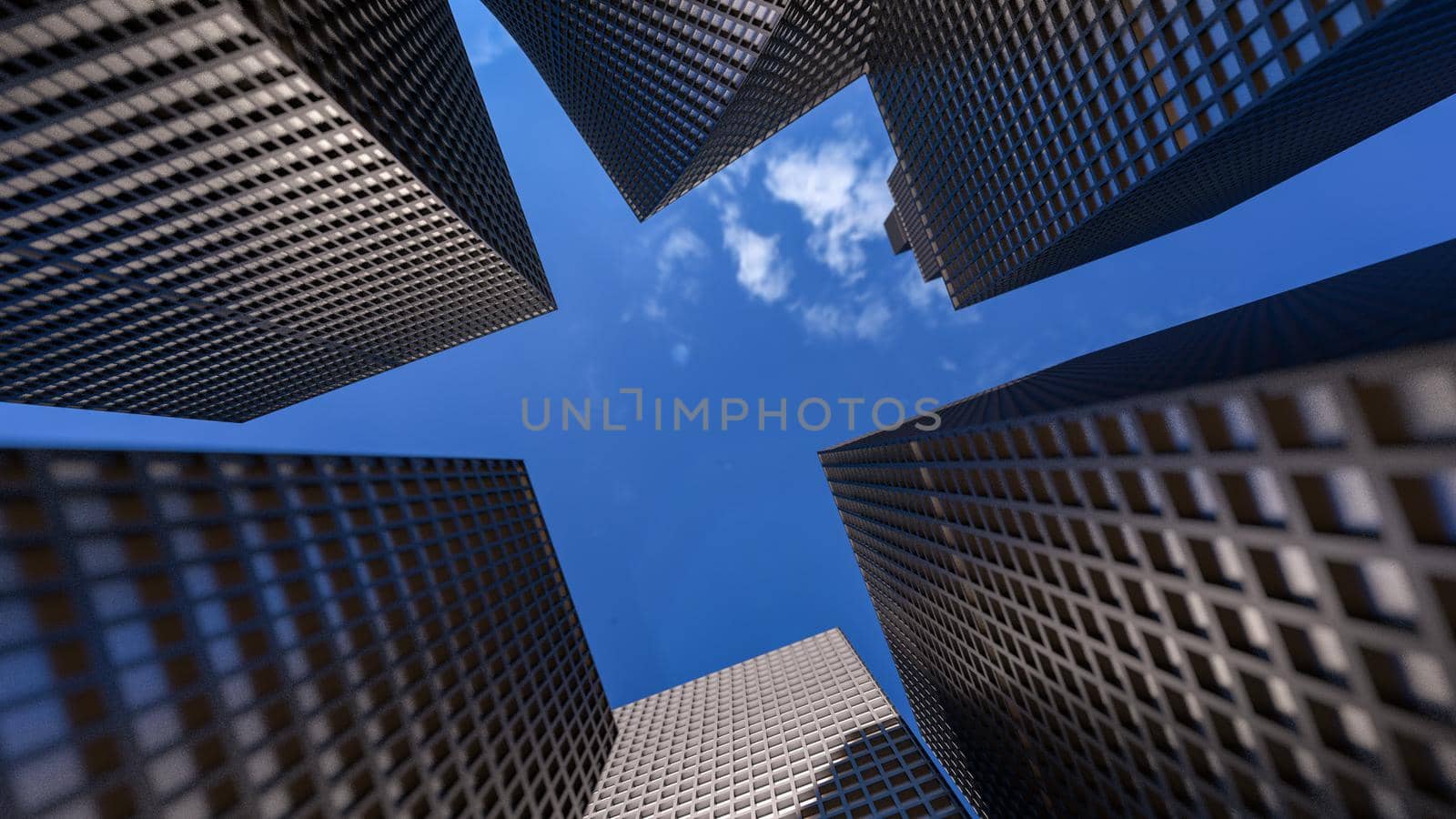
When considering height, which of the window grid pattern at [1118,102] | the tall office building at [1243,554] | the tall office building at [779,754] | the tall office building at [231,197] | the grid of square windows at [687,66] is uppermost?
the grid of square windows at [687,66]

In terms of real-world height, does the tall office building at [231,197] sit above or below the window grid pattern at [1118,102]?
above

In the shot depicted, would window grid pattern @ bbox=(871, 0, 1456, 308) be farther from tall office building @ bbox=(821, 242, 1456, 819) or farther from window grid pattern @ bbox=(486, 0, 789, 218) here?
window grid pattern @ bbox=(486, 0, 789, 218)

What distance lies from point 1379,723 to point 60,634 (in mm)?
41192

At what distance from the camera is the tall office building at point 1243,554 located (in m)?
14.3

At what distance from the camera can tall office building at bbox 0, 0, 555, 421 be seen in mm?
42375

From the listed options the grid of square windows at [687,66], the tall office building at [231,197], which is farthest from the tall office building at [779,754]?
the grid of square windows at [687,66]

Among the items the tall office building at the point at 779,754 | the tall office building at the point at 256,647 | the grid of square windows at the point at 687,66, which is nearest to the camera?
the tall office building at the point at 256,647

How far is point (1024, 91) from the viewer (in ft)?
206

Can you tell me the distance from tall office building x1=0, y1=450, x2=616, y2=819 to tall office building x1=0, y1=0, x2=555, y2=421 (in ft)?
110

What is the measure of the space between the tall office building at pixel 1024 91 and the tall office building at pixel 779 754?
2680 inches

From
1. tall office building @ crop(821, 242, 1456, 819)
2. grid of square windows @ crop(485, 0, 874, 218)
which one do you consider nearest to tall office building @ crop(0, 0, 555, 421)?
grid of square windows @ crop(485, 0, 874, 218)

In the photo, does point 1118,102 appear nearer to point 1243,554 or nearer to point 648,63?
point 1243,554

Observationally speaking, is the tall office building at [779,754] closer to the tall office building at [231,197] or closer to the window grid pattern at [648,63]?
the tall office building at [231,197]

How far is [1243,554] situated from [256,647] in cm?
3981
